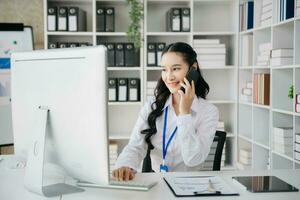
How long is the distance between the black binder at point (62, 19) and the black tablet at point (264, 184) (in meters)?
3.06

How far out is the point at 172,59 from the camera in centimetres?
235

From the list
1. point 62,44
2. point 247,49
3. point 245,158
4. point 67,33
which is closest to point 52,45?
point 62,44

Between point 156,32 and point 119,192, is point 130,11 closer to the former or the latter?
point 156,32

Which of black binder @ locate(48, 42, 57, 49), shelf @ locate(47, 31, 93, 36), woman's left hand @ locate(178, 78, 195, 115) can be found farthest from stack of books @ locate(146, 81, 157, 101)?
woman's left hand @ locate(178, 78, 195, 115)

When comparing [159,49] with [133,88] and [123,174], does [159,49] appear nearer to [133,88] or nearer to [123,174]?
[133,88]

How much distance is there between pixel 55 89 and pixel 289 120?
9.20 feet

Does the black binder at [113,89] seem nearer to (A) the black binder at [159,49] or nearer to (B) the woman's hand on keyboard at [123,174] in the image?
(A) the black binder at [159,49]

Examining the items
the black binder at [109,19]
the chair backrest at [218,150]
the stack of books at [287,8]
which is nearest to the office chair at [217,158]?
the chair backrest at [218,150]

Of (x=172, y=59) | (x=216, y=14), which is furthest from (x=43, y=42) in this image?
(x=172, y=59)

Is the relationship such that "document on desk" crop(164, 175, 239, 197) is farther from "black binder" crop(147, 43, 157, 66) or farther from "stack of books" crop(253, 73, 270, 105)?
"black binder" crop(147, 43, 157, 66)

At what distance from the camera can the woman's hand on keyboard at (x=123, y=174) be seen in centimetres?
190

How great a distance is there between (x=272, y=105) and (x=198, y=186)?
7.38 feet

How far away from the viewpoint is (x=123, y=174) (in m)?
1.91

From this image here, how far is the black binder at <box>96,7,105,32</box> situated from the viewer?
440 centimetres
